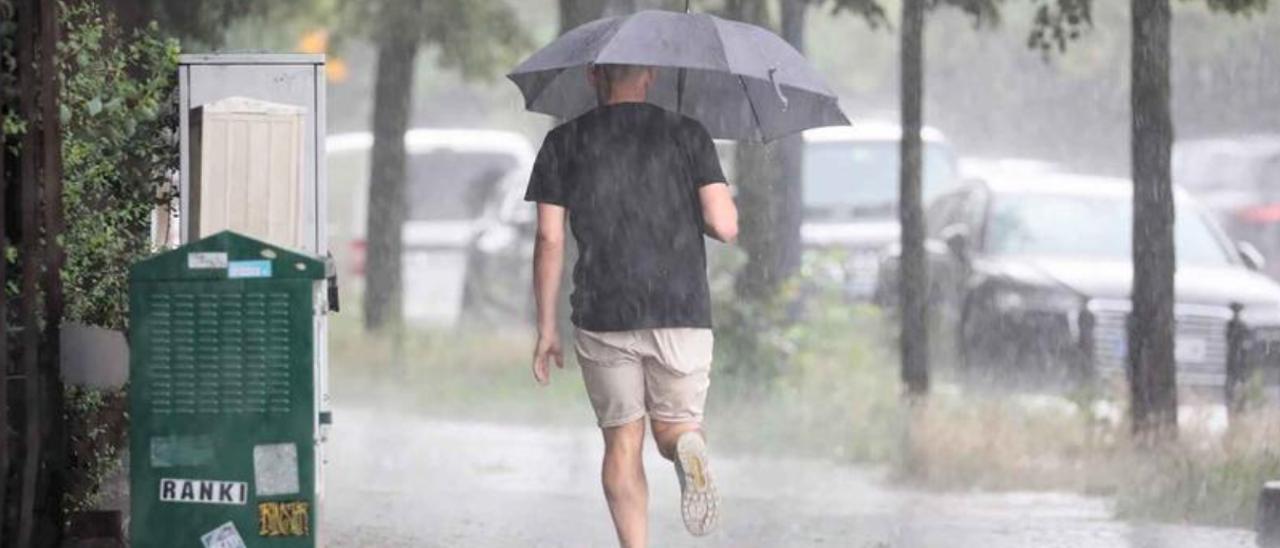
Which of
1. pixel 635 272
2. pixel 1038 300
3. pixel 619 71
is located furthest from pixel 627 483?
pixel 1038 300

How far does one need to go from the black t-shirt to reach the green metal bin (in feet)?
3.78

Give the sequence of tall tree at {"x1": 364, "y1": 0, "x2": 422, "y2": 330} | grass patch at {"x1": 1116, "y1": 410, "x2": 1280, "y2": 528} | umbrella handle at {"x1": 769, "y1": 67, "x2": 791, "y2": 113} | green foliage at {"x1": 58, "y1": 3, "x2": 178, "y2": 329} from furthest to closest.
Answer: tall tree at {"x1": 364, "y1": 0, "x2": 422, "y2": 330} < grass patch at {"x1": 1116, "y1": 410, "x2": 1280, "y2": 528} < green foliage at {"x1": 58, "y1": 3, "x2": 178, "y2": 329} < umbrella handle at {"x1": 769, "y1": 67, "x2": 791, "y2": 113}

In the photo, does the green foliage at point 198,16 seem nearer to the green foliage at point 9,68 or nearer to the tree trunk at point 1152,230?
the tree trunk at point 1152,230

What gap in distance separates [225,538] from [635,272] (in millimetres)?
1620

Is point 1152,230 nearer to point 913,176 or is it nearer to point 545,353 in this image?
point 913,176

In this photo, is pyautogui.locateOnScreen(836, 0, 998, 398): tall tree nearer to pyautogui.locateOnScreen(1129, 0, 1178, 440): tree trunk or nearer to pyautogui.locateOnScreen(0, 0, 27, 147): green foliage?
pyautogui.locateOnScreen(1129, 0, 1178, 440): tree trunk

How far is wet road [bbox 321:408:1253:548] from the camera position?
1088 centimetres

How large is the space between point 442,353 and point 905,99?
7021mm

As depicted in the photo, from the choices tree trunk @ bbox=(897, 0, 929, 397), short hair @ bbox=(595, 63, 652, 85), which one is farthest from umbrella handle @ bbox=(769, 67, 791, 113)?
tree trunk @ bbox=(897, 0, 929, 397)

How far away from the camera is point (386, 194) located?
22.6 meters

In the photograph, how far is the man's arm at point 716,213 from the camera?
8.40m

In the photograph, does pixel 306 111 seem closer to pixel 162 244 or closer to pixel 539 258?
pixel 539 258

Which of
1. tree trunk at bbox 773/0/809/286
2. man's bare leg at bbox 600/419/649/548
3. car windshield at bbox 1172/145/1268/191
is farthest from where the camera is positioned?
car windshield at bbox 1172/145/1268/191

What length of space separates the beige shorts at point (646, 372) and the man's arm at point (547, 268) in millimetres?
131
